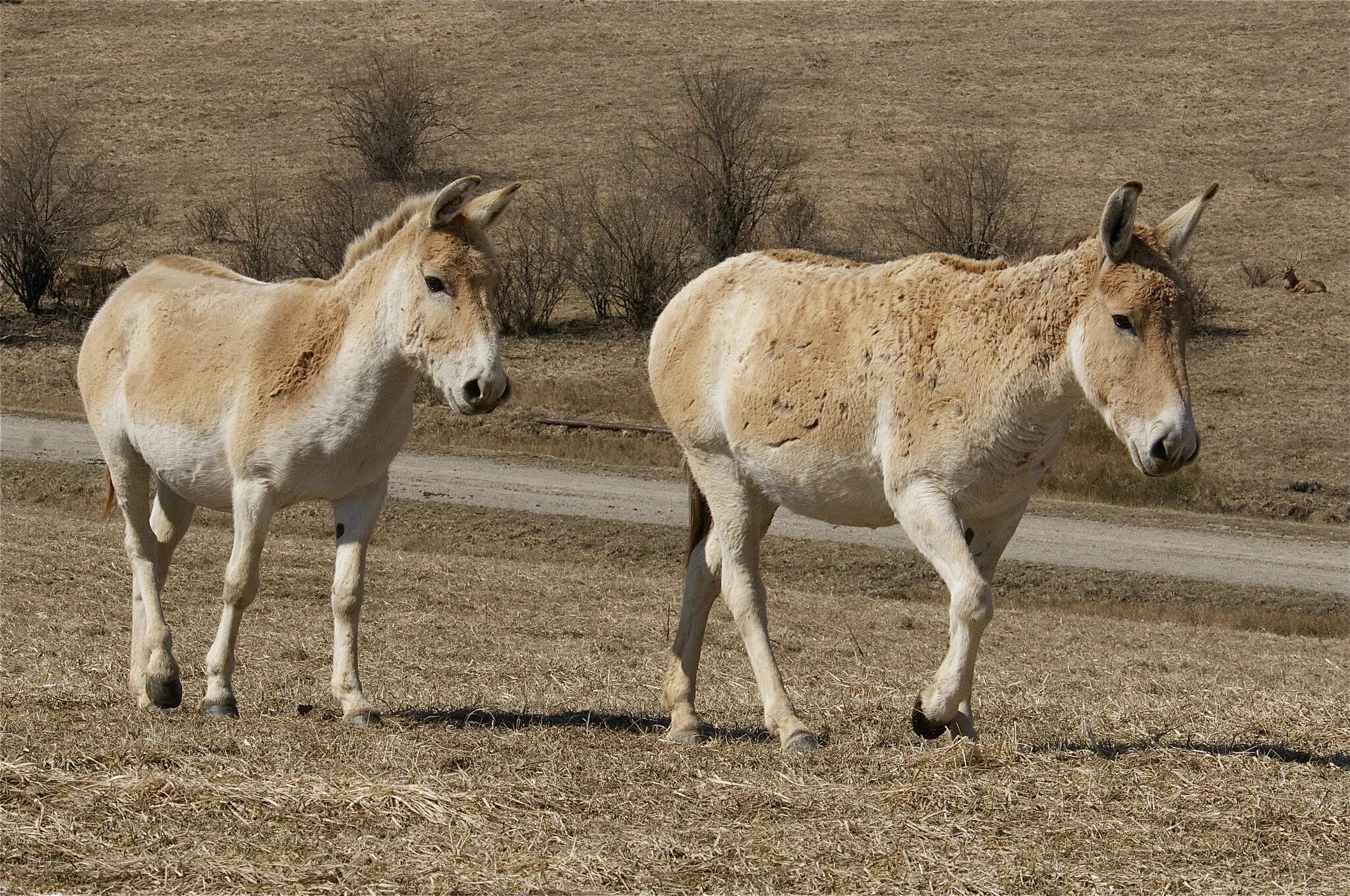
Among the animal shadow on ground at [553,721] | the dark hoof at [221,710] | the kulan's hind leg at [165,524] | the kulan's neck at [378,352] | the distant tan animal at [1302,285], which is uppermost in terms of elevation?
the kulan's neck at [378,352]

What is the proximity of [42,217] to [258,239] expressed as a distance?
189 inches

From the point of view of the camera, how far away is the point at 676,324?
24.0 feet

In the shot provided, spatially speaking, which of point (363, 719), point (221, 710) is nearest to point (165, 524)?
point (221, 710)

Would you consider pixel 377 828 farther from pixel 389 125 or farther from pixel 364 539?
pixel 389 125

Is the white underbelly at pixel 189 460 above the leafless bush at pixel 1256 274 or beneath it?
above

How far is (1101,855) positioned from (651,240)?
2435 cm

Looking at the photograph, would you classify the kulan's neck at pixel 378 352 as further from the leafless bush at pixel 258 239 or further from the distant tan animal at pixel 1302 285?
the distant tan animal at pixel 1302 285

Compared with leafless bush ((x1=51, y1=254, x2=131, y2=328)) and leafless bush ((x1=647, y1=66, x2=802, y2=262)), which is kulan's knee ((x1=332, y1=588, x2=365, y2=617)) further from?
leafless bush ((x1=51, y1=254, x2=131, y2=328))

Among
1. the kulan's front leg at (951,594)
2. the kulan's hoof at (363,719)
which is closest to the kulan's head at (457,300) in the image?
the kulan's hoof at (363,719)

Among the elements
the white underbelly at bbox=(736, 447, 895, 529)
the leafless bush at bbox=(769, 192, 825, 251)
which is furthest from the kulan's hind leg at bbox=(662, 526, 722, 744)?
the leafless bush at bbox=(769, 192, 825, 251)

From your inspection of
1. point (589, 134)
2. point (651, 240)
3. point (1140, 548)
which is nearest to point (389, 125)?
point (589, 134)

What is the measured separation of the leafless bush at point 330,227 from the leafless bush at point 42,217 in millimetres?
4485

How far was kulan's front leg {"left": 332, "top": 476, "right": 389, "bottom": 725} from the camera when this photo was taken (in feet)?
22.9

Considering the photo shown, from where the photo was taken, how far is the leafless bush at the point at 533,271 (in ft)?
92.0
